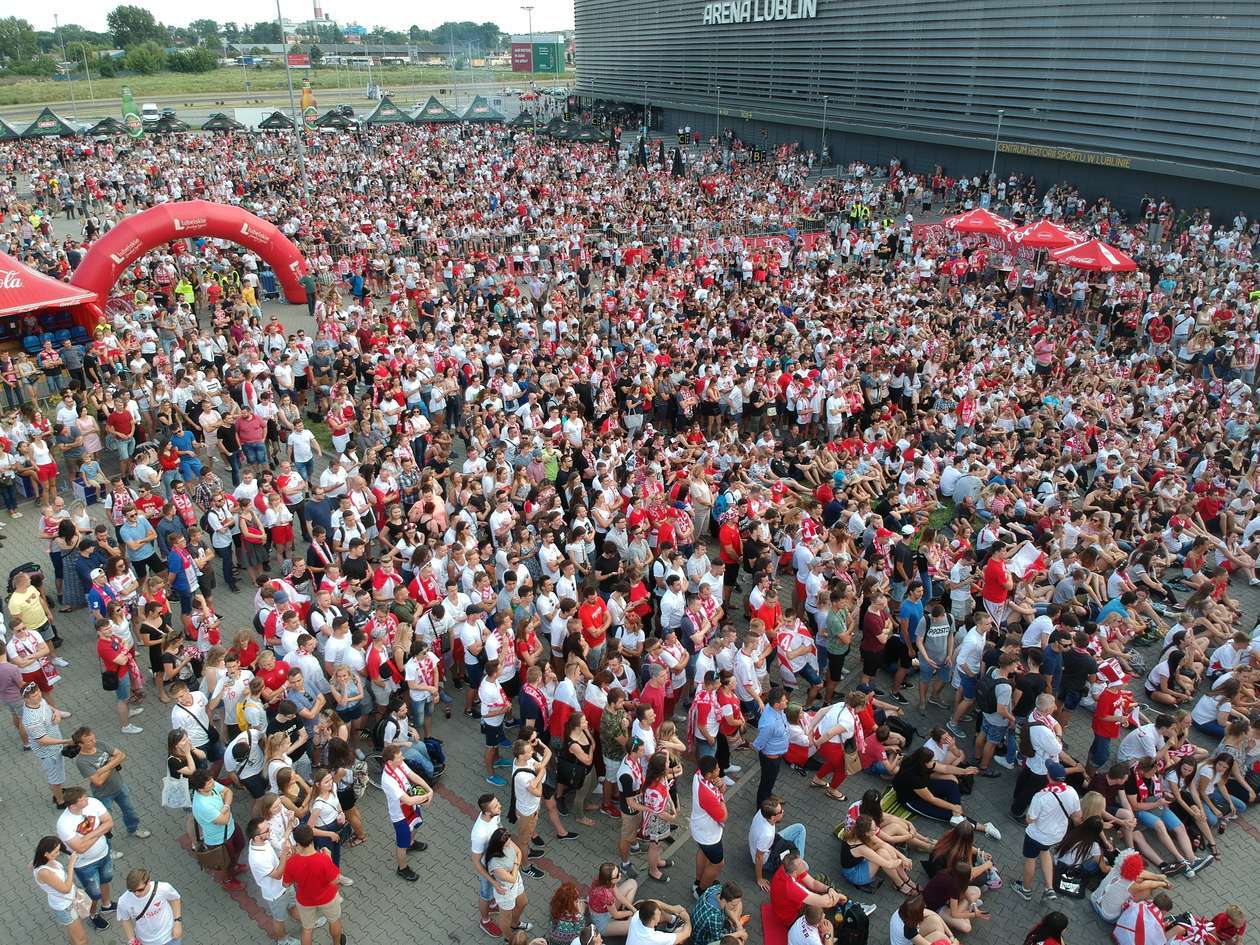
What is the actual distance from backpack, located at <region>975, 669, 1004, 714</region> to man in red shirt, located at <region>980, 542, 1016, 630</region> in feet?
4.31

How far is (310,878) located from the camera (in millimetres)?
6184

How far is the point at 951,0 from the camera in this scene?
38.9 meters

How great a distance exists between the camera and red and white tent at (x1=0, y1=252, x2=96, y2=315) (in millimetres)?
17359

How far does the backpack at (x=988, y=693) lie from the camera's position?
8383 mm

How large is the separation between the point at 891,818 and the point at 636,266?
21.3 metres

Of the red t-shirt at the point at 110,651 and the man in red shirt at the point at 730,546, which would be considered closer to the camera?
the red t-shirt at the point at 110,651

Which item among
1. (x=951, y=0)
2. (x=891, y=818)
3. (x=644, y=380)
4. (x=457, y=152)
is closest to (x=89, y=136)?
(x=457, y=152)

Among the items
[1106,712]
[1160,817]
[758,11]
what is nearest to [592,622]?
[1106,712]

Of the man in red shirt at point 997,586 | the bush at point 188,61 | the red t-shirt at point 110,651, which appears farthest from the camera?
the bush at point 188,61

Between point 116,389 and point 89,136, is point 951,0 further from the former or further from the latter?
point 89,136

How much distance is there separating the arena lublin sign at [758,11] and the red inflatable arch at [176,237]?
118ft

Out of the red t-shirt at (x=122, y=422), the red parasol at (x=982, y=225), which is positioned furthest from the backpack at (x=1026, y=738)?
the red parasol at (x=982, y=225)

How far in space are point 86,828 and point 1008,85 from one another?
40262 mm

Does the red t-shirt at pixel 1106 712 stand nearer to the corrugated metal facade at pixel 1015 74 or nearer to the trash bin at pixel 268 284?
the trash bin at pixel 268 284
